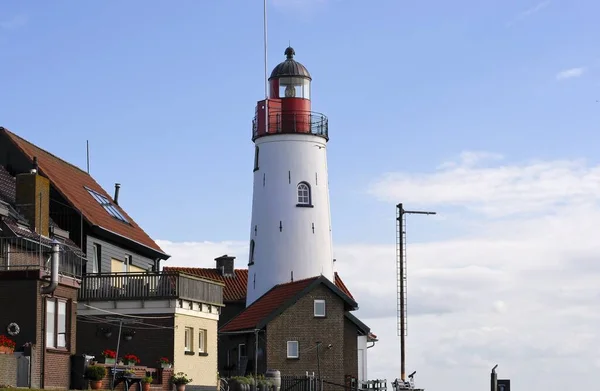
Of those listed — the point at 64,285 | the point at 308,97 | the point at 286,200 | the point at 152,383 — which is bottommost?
the point at 152,383

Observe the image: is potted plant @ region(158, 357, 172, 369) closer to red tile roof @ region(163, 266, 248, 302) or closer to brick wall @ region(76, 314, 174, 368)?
brick wall @ region(76, 314, 174, 368)

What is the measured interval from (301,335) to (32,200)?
25009mm

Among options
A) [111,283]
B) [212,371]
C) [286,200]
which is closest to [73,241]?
[111,283]

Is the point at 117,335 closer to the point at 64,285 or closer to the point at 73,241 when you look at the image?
the point at 73,241

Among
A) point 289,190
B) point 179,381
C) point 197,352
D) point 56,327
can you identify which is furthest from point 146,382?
point 289,190

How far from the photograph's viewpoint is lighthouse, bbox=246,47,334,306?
264 feet

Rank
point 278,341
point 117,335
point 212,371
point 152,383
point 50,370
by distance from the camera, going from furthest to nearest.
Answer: point 278,341, point 212,371, point 117,335, point 152,383, point 50,370

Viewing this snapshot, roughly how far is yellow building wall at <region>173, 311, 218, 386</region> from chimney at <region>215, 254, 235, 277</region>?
30383 millimetres

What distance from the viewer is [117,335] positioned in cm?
5584

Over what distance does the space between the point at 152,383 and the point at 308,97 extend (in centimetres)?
3475

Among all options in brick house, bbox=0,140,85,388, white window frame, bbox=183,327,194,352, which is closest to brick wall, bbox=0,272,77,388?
brick house, bbox=0,140,85,388

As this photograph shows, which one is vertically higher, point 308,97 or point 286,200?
point 308,97

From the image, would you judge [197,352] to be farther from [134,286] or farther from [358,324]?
[358,324]

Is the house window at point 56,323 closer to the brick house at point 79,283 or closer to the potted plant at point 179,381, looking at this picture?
the brick house at point 79,283
